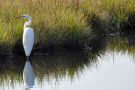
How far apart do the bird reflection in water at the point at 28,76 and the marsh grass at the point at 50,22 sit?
2.11 ft

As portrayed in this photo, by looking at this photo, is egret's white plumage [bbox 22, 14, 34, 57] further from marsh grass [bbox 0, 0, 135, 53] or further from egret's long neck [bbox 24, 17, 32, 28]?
marsh grass [bbox 0, 0, 135, 53]

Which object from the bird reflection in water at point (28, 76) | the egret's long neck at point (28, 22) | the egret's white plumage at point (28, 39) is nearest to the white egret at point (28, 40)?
the egret's white plumage at point (28, 39)

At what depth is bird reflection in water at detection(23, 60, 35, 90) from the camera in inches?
437

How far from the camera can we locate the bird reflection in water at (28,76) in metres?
11.1

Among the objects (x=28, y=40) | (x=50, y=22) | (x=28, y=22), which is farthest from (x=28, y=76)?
(x=50, y=22)

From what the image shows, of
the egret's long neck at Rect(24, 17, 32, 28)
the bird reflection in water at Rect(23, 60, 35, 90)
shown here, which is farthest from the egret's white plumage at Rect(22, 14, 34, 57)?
the bird reflection in water at Rect(23, 60, 35, 90)

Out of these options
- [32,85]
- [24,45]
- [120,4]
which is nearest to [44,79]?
[32,85]

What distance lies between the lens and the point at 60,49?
13.9 m

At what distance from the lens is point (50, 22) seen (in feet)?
45.8

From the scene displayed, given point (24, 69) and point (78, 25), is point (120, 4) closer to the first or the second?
point (78, 25)

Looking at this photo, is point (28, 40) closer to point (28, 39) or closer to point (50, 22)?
point (28, 39)

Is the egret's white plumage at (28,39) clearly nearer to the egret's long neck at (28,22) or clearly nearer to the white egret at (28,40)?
the white egret at (28,40)

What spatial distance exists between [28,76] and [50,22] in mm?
2544

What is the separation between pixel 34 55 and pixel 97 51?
75.6 inches
